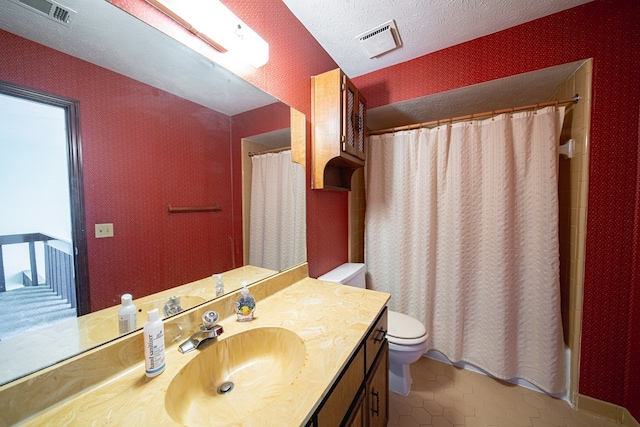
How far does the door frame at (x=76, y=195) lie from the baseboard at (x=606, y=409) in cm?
241

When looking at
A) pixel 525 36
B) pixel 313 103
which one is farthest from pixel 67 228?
pixel 525 36

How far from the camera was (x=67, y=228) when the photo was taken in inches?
21.3

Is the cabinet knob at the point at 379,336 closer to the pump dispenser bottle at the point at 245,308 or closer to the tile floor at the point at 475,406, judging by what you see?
the pump dispenser bottle at the point at 245,308

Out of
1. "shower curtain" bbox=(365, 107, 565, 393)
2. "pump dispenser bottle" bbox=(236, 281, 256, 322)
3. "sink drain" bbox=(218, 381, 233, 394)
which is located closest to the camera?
"sink drain" bbox=(218, 381, 233, 394)

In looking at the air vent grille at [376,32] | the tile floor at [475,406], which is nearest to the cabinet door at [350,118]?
the air vent grille at [376,32]

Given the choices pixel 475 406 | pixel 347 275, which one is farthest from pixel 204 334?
Result: pixel 475 406

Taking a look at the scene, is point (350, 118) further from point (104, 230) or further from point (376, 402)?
point (376, 402)

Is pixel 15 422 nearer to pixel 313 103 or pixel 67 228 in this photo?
pixel 67 228

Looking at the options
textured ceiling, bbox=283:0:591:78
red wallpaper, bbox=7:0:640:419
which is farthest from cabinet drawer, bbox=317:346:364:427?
textured ceiling, bbox=283:0:591:78

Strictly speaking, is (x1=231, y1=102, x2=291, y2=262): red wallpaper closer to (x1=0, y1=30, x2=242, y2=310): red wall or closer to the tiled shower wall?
(x1=0, y1=30, x2=242, y2=310): red wall

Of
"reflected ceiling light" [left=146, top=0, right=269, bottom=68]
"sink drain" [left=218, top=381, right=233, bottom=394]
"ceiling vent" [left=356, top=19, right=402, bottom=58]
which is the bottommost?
"sink drain" [left=218, top=381, right=233, bottom=394]

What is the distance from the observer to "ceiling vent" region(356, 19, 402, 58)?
135 cm

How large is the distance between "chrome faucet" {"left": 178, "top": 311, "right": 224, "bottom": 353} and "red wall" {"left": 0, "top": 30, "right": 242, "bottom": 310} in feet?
0.54

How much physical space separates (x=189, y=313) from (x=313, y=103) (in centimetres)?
126
